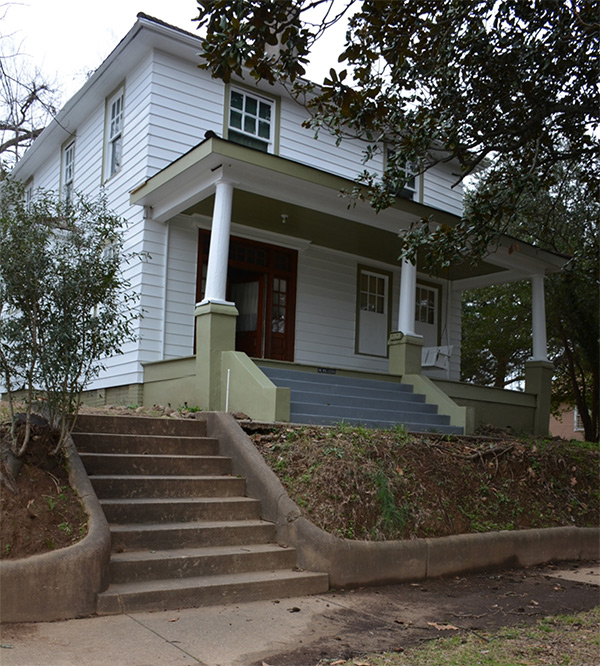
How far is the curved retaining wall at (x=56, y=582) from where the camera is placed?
4.23 metres

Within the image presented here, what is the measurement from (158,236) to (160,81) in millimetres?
2903

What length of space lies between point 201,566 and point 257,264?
820 centimetres

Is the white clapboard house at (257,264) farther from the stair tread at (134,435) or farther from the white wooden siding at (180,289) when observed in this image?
the stair tread at (134,435)

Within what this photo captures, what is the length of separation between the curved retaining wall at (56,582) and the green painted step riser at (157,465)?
1557 millimetres

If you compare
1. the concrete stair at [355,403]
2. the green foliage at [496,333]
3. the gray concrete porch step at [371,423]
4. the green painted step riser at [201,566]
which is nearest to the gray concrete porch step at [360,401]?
the concrete stair at [355,403]

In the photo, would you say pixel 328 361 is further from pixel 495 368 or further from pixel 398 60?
pixel 495 368

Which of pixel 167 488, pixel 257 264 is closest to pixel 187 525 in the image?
pixel 167 488

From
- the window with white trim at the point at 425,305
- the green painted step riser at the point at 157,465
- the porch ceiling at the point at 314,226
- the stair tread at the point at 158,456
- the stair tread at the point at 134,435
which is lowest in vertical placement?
the green painted step riser at the point at 157,465

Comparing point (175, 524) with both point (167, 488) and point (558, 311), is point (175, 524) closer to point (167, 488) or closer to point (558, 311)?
point (167, 488)

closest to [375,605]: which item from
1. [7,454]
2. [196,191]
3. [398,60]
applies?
[7,454]

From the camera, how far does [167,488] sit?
624cm

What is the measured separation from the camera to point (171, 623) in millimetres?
4395

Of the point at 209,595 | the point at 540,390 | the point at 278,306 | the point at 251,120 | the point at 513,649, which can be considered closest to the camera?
the point at 513,649

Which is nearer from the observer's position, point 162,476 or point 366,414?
point 162,476
